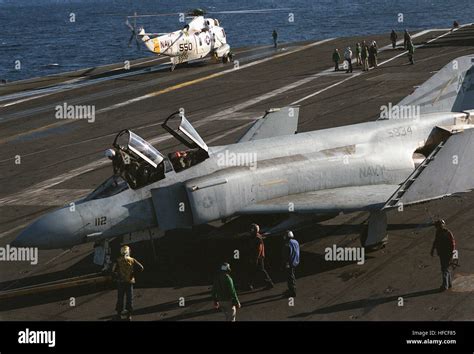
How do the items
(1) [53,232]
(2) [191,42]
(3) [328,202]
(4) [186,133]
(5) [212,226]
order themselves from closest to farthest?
(1) [53,232]
(3) [328,202]
(4) [186,133]
(5) [212,226]
(2) [191,42]

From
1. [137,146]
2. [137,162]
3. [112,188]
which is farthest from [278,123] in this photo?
[112,188]

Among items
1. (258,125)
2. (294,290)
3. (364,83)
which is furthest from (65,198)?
(364,83)

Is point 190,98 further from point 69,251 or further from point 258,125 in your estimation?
point 69,251

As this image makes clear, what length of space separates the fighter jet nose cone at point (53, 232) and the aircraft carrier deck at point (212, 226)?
1.40 meters

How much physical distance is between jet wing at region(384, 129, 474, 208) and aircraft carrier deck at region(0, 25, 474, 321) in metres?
1.72

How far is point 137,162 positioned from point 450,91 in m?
11.5

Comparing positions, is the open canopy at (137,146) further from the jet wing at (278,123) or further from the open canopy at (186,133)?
the jet wing at (278,123)

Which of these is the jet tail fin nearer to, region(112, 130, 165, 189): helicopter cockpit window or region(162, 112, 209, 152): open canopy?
region(162, 112, 209, 152): open canopy

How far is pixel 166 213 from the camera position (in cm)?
1734

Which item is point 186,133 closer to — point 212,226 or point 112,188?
point 112,188

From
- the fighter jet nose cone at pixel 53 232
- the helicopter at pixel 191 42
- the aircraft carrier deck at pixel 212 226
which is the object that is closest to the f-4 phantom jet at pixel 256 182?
the fighter jet nose cone at pixel 53 232

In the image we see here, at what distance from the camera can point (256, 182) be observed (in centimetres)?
1816

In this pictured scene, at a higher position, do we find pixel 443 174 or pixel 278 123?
pixel 278 123
